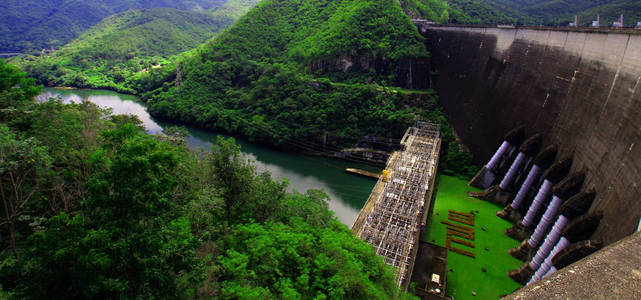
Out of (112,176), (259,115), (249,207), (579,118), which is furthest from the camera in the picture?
(259,115)

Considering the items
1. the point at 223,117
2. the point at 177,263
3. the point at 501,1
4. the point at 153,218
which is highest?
the point at 501,1

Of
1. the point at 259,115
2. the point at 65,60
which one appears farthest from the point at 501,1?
the point at 65,60

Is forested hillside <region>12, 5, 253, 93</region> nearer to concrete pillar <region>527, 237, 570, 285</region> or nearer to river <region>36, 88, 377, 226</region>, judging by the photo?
river <region>36, 88, 377, 226</region>

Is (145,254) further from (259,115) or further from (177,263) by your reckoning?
(259,115)

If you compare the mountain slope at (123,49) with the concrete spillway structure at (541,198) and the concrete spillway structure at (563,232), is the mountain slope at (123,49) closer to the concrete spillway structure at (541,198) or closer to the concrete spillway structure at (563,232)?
the concrete spillway structure at (541,198)

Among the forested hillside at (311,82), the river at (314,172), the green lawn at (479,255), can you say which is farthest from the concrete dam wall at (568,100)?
the river at (314,172)

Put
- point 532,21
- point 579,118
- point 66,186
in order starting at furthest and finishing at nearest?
point 532,21 < point 579,118 < point 66,186

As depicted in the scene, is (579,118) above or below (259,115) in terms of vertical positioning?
above
